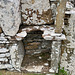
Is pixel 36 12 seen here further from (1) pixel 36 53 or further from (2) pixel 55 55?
(1) pixel 36 53

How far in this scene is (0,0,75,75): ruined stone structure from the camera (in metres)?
1.41

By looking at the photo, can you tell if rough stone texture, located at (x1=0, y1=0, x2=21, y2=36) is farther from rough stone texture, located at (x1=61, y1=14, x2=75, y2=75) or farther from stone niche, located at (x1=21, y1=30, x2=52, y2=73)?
rough stone texture, located at (x1=61, y1=14, x2=75, y2=75)

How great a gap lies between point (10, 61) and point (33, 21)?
0.70 m

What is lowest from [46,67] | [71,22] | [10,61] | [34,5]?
[46,67]

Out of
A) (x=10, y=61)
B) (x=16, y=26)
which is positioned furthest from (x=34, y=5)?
(x=10, y=61)

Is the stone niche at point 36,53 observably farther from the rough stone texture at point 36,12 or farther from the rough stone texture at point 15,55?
the rough stone texture at point 36,12

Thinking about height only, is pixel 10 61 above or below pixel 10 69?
above

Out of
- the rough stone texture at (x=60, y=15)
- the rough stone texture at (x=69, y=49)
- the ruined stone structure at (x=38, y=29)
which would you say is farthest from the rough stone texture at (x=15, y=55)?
the rough stone texture at (x=69, y=49)

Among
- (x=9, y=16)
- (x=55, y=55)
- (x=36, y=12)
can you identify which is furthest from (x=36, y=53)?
(x=9, y=16)

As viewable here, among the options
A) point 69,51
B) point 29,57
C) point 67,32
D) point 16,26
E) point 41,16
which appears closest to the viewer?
point 16,26

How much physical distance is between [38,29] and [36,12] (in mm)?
236

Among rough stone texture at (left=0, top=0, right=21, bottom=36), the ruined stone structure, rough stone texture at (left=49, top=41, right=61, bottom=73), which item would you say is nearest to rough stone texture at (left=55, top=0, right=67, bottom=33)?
the ruined stone structure

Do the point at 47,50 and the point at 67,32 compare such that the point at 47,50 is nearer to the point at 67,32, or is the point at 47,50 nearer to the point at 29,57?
the point at 29,57

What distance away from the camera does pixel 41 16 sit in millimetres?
1586
